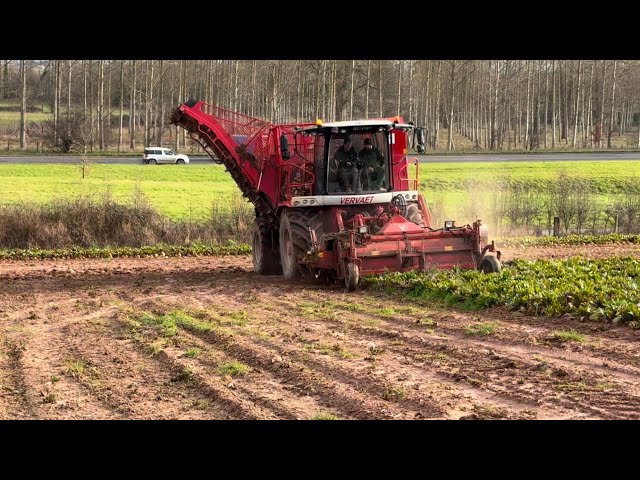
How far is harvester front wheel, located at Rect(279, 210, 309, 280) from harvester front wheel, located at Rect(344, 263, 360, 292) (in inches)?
62.3

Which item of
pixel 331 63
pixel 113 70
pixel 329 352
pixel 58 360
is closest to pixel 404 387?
pixel 329 352

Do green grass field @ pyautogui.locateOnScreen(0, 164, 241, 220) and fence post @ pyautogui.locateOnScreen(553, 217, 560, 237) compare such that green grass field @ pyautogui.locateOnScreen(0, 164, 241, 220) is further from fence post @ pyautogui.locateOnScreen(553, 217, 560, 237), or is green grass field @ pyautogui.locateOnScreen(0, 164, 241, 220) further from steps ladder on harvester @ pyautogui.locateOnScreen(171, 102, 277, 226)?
fence post @ pyautogui.locateOnScreen(553, 217, 560, 237)

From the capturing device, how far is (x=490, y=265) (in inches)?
619

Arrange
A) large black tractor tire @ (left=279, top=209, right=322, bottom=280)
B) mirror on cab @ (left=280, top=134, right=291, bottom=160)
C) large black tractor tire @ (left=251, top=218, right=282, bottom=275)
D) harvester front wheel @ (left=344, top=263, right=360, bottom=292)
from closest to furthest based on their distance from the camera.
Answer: harvester front wheel @ (left=344, top=263, right=360, bottom=292) → mirror on cab @ (left=280, top=134, right=291, bottom=160) → large black tractor tire @ (left=279, top=209, right=322, bottom=280) → large black tractor tire @ (left=251, top=218, right=282, bottom=275)

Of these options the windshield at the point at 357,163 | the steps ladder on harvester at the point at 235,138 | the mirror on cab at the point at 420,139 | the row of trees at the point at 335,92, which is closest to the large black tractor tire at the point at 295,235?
the windshield at the point at 357,163

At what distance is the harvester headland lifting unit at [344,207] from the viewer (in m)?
16.0

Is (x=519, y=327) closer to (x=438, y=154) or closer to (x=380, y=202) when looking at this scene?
(x=380, y=202)

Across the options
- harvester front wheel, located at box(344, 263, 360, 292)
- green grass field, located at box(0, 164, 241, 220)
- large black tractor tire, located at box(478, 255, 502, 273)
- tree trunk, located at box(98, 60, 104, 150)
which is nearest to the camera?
large black tractor tire, located at box(478, 255, 502, 273)

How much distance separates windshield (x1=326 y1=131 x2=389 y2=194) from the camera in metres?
17.3

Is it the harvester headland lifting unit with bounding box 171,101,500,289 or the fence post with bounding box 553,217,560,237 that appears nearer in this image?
the harvester headland lifting unit with bounding box 171,101,500,289

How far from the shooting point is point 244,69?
6050cm

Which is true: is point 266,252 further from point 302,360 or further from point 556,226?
point 556,226

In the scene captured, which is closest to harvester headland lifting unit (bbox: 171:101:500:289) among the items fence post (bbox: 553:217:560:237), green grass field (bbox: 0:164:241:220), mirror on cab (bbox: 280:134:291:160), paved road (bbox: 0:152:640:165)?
mirror on cab (bbox: 280:134:291:160)

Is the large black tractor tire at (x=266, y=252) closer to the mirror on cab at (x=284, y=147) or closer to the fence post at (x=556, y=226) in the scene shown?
the mirror on cab at (x=284, y=147)
